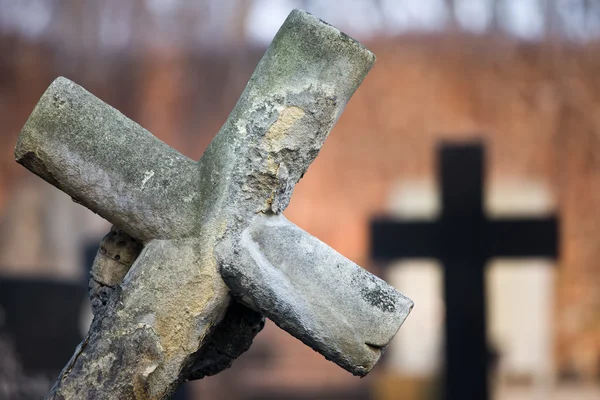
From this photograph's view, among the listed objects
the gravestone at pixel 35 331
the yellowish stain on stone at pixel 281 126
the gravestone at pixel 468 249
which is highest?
the yellowish stain on stone at pixel 281 126

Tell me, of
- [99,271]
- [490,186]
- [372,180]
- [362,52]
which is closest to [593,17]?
[490,186]

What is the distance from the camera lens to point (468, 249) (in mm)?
3326

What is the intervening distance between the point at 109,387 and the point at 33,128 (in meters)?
0.46

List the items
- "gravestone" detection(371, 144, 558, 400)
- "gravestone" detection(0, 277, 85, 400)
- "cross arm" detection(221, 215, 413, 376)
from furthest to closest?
"gravestone" detection(0, 277, 85, 400) < "gravestone" detection(371, 144, 558, 400) < "cross arm" detection(221, 215, 413, 376)

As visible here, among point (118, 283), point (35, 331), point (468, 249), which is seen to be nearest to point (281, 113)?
point (118, 283)

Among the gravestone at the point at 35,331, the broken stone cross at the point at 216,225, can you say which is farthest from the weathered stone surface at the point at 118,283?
the gravestone at the point at 35,331

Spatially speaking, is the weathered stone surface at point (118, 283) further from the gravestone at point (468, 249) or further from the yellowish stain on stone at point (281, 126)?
the gravestone at point (468, 249)

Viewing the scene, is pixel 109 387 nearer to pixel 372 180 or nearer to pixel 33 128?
pixel 33 128

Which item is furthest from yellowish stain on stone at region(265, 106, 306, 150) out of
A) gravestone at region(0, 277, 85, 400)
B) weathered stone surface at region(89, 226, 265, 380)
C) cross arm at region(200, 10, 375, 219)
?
gravestone at region(0, 277, 85, 400)

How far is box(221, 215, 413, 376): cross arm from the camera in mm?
1192

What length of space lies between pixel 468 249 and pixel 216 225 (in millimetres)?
2318

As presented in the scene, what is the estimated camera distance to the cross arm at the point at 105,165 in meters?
1.23

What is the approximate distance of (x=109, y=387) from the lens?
120cm

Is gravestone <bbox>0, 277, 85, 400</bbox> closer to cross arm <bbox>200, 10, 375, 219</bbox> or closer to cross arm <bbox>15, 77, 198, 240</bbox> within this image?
cross arm <bbox>15, 77, 198, 240</bbox>
